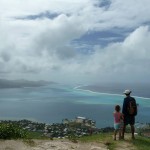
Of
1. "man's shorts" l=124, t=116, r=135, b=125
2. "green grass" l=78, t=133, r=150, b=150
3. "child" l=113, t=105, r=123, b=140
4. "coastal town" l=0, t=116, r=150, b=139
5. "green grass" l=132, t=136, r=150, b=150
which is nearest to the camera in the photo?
"green grass" l=132, t=136, r=150, b=150

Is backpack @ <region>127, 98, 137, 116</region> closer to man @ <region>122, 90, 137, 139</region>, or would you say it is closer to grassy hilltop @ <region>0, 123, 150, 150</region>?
man @ <region>122, 90, 137, 139</region>

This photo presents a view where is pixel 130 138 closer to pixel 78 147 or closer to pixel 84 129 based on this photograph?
pixel 78 147

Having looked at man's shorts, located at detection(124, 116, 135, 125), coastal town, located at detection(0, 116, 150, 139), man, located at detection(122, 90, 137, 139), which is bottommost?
coastal town, located at detection(0, 116, 150, 139)

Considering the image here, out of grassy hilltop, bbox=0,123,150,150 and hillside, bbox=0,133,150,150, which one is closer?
hillside, bbox=0,133,150,150

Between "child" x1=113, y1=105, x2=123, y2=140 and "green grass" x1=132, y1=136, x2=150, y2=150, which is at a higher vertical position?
"child" x1=113, y1=105, x2=123, y2=140

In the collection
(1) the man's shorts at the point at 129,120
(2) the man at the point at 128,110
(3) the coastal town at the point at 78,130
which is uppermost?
(2) the man at the point at 128,110

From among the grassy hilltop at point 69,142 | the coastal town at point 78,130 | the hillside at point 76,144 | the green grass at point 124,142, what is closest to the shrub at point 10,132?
the grassy hilltop at point 69,142

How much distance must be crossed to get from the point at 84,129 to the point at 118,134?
728cm

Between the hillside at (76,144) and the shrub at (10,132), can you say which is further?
the shrub at (10,132)

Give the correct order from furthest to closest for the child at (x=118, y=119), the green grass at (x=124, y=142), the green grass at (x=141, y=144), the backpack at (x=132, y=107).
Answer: the child at (x=118, y=119) < the backpack at (x=132, y=107) < the green grass at (x=124, y=142) < the green grass at (x=141, y=144)

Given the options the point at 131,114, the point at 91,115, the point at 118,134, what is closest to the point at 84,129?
the point at 118,134

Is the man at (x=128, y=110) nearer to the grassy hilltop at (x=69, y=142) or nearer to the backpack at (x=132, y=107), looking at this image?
the backpack at (x=132, y=107)

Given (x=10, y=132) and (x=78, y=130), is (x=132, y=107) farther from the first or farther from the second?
(x=78, y=130)

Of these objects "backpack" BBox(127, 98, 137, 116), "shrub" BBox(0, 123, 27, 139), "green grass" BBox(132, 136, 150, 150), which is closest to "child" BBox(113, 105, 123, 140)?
"backpack" BBox(127, 98, 137, 116)
